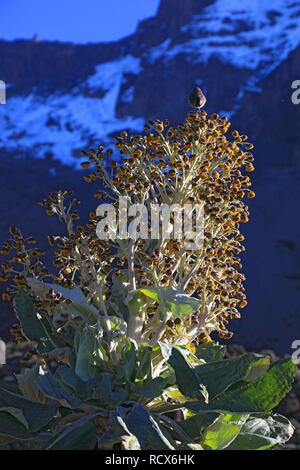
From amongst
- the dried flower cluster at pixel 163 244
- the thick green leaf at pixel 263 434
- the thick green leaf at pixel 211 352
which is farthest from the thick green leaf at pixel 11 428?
the thick green leaf at pixel 211 352

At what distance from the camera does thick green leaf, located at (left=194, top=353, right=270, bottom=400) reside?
2789mm

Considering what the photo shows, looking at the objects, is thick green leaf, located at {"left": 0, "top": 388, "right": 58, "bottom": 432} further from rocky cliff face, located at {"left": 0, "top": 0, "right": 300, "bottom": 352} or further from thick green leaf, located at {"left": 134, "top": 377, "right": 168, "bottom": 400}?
rocky cliff face, located at {"left": 0, "top": 0, "right": 300, "bottom": 352}

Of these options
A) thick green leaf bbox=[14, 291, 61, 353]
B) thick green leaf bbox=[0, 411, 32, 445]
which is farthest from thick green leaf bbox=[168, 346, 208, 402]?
thick green leaf bbox=[14, 291, 61, 353]

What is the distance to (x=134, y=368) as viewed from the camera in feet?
9.41

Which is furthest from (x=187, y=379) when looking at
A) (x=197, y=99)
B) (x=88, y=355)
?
(x=197, y=99)

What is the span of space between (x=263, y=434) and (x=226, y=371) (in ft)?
1.10

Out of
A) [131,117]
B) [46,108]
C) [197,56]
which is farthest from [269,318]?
[46,108]

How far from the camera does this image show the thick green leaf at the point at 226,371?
9.15 feet

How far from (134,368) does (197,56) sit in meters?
Result: 36.2

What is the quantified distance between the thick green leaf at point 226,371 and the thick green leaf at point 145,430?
287mm

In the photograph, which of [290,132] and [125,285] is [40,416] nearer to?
[125,285]

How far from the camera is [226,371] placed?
9.27 feet

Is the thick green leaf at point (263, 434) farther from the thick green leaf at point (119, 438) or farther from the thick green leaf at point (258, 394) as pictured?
the thick green leaf at point (119, 438)

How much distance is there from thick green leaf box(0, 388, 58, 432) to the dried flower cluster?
1.07ft
